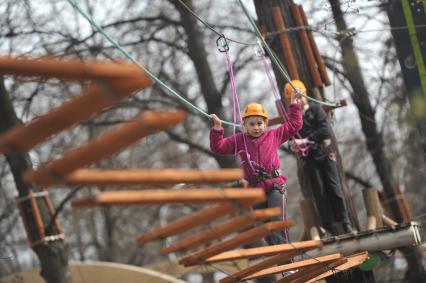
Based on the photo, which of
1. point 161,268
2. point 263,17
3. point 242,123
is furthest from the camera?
point 161,268

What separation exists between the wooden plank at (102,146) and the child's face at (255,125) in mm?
3936

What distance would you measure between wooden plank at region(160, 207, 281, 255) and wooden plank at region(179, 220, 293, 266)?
0.15 metres

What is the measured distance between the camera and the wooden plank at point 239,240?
6.64 meters

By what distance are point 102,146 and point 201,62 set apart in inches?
531

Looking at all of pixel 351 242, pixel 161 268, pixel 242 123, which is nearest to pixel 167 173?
pixel 242 123

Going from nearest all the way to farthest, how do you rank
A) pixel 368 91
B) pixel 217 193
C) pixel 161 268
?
pixel 217 193, pixel 161 268, pixel 368 91

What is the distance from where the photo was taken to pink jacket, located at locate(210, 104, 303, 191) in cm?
890

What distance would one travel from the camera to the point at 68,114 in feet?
15.7

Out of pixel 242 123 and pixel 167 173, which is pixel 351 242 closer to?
pixel 242 123

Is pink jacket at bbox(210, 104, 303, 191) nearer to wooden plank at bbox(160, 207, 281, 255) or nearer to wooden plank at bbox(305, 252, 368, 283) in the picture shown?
wooden plank at bbox(305, 252, 368, 283)

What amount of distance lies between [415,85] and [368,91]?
27.8 feet

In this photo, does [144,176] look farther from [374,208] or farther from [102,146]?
[374,208]

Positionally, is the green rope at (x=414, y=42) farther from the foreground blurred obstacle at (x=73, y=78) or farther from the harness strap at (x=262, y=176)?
the foreground blurred obstacle at (x=73, y=78)

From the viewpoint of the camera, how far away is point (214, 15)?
20.4 meters
